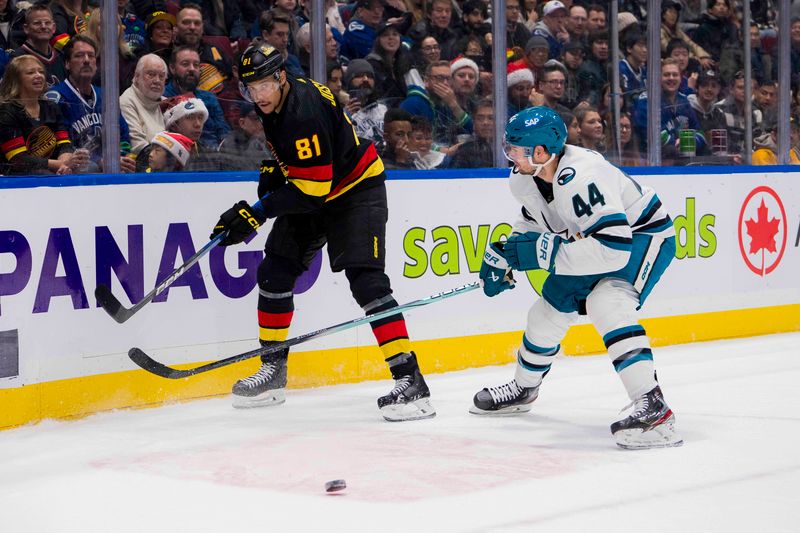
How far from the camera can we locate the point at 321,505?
2811 millimetres

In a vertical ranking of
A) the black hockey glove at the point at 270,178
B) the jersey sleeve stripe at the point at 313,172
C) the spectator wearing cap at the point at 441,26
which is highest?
the spectator wearing cap at the point at 441,26

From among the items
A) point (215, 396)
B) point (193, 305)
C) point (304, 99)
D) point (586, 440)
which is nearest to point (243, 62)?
point (304, 99)

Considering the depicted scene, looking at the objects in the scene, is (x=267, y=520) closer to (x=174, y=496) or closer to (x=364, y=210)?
(x=174, y=496)

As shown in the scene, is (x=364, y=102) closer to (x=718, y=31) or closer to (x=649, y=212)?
(x=649, y=212)

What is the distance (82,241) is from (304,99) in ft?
3.03

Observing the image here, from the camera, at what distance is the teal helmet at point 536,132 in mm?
3527

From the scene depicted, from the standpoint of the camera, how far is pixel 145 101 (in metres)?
4.44

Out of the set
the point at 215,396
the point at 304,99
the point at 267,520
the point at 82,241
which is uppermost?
the point at 304,99

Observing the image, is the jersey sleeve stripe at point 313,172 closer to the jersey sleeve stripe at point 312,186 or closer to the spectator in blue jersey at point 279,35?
the jersey sleeve stripe at point 312,186

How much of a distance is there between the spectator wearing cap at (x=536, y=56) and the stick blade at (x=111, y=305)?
252cm

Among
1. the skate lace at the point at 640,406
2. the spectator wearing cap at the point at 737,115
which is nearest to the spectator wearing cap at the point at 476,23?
the spectator wearing cap at the point at 737,115

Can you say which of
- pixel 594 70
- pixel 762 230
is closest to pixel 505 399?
pixel 594 70

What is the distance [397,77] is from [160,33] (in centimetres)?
124

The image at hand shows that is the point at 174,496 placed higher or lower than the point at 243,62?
lower
